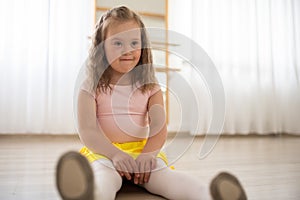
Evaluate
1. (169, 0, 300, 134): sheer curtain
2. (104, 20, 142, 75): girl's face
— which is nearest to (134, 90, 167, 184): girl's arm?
(104, 20, 142, 75): girl's face

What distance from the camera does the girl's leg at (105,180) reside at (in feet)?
1.87

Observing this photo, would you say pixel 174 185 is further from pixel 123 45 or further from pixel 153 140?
pixel 123 45

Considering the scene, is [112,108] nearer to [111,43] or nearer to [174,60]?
[111,43]

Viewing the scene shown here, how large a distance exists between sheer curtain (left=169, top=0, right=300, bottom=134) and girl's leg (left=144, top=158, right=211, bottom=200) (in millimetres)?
→ 1771

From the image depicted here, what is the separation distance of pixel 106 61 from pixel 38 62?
151cm

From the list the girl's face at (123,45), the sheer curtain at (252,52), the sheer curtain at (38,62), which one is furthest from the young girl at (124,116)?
the sheer curtain at (252,52)

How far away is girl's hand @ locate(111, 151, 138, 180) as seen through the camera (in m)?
0.66

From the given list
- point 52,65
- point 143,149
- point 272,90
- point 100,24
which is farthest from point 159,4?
point 143,149

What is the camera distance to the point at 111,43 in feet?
2.39

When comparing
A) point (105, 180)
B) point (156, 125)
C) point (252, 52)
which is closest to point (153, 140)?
point (156, 125)

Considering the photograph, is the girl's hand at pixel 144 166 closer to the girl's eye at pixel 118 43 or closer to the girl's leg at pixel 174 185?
the girl's leg at pixel 174 185

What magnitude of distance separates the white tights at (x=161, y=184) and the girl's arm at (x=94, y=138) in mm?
20

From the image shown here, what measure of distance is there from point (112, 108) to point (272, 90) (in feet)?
6.73

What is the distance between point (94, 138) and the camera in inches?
28.0
